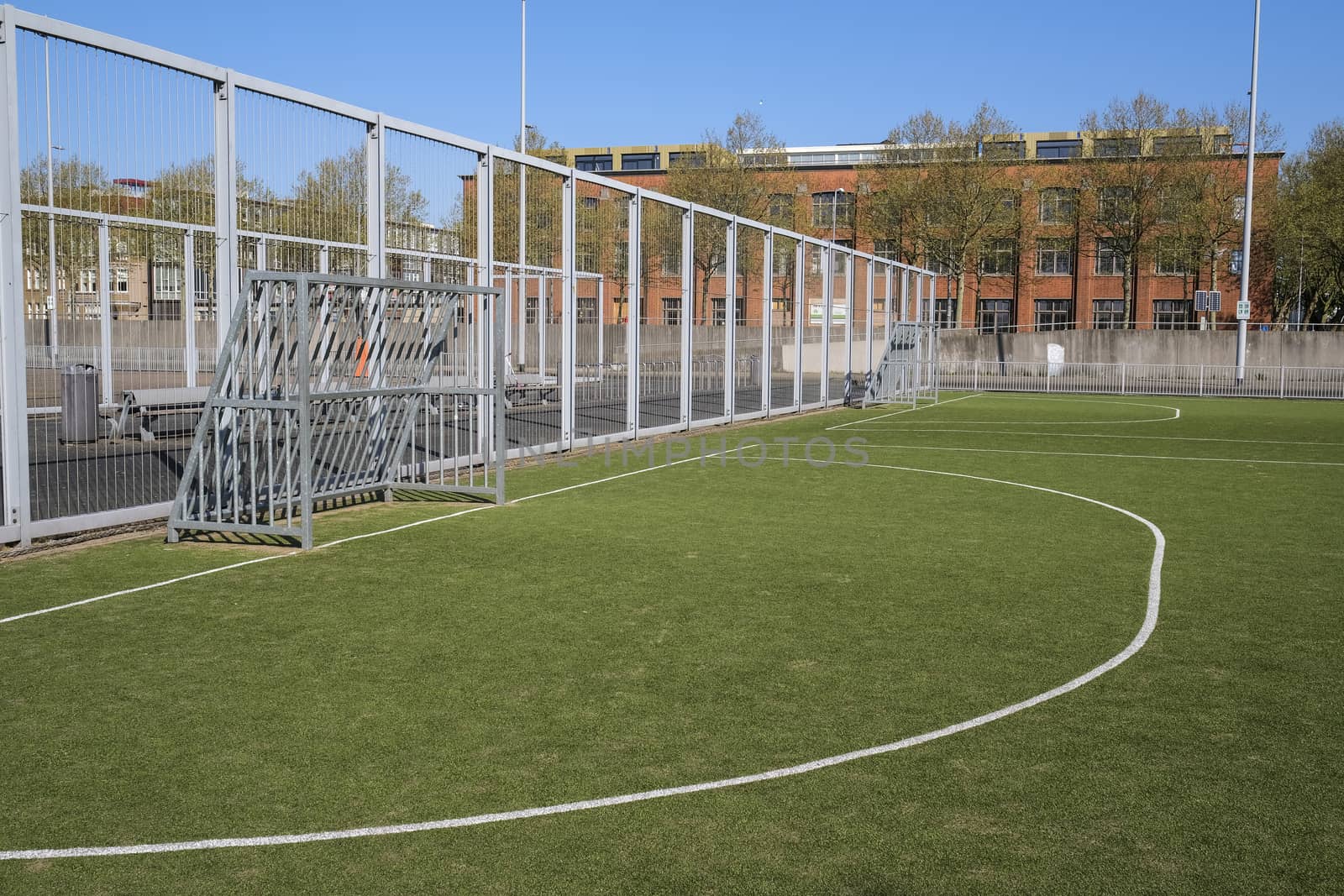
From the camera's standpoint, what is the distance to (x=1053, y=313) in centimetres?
7144

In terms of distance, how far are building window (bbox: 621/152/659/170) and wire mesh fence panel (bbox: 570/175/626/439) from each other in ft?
240

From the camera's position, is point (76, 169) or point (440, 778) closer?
point (440, 778)

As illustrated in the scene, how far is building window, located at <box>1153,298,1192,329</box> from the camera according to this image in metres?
64.5

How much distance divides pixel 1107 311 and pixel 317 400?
6568 centimetres

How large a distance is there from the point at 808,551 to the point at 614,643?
347 cm

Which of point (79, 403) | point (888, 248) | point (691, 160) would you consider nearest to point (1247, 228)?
point (888, 248)

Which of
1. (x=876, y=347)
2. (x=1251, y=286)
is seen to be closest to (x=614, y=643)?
(x=876, y=347)

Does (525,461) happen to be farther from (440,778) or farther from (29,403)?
(440,778)

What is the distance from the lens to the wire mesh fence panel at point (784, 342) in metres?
28.8

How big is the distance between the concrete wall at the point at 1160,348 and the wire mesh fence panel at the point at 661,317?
929 inches

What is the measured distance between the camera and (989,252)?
60.9m

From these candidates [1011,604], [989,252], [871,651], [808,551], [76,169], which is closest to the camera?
[871,651]

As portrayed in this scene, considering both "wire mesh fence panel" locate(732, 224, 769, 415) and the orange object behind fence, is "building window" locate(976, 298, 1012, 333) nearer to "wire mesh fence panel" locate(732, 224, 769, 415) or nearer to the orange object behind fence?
"wire mesh fence panel" locate(732, 224, 769, 415)

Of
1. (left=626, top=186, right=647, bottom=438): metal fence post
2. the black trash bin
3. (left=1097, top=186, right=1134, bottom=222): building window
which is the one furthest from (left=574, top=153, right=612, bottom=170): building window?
the black trash bin
